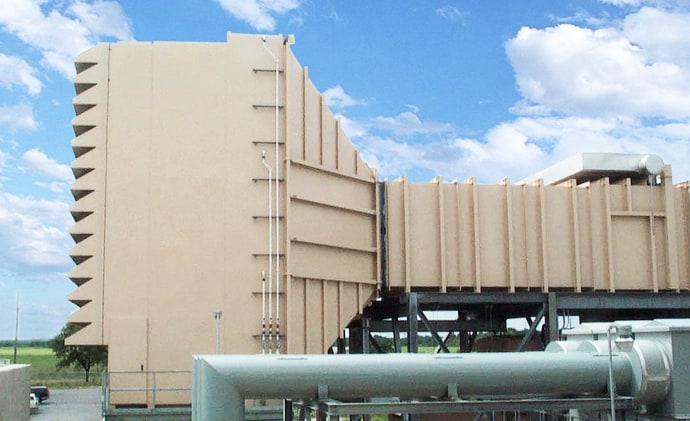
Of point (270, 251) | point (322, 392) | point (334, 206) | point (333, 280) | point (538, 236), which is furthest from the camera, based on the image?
point (538, 236)

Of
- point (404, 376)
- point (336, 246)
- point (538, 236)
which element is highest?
point (538, 236)

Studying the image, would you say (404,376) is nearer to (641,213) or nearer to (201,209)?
(201,209)

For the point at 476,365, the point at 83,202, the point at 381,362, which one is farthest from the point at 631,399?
the point at 83,202

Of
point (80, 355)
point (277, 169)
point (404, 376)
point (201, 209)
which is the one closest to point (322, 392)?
point (404, 376)

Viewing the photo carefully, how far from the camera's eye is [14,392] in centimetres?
2103

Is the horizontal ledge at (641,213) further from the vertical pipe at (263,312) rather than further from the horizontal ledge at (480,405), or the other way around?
the horizontal ledge at (480,405)

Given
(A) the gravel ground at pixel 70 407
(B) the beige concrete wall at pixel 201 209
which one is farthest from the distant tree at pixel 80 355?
(B) the beige concrete wall at pixel 201 209

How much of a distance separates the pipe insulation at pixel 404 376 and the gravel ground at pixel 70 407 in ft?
112

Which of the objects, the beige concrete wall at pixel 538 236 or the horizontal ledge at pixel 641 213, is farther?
the horizontal ledge at pixel 641 213

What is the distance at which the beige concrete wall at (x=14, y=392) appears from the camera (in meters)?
19.4

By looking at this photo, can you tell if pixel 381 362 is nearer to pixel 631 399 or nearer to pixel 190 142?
pixel 631 399

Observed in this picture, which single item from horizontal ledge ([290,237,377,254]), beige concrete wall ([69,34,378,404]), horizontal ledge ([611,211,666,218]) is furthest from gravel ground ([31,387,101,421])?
horizontal ledge ([611,211,666,218])

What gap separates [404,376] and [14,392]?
35.6 feet

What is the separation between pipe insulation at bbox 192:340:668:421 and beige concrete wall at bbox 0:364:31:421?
6.03 metres
